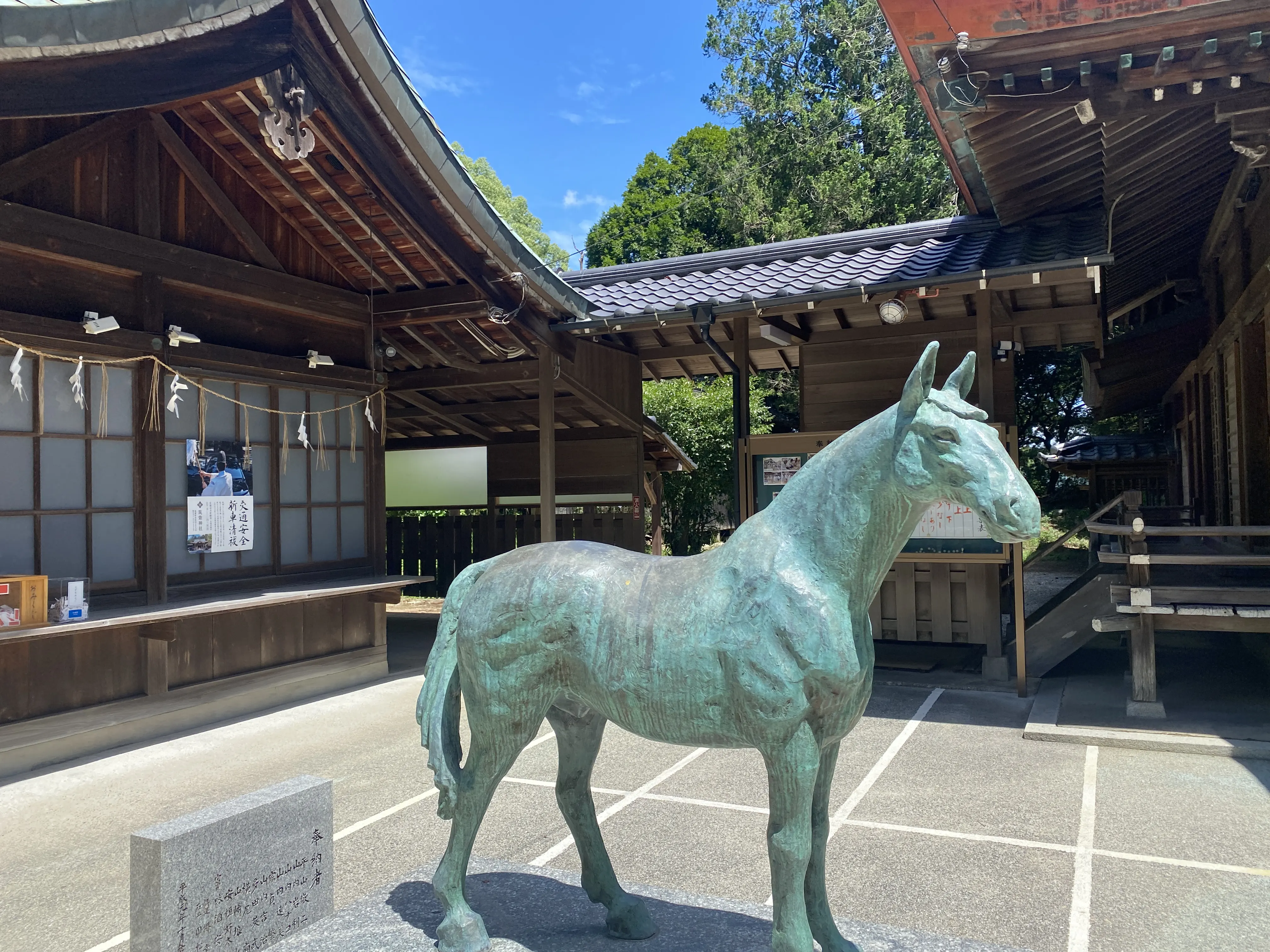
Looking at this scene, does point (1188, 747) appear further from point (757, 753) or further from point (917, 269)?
point (917, 269)

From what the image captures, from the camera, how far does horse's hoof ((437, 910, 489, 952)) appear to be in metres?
2.77

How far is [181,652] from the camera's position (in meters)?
6.73

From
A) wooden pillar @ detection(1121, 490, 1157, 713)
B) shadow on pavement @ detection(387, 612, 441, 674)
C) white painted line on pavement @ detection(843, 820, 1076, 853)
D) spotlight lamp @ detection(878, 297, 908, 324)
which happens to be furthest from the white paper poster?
shadow on pavement @ detection(387, 612, 441, 674)

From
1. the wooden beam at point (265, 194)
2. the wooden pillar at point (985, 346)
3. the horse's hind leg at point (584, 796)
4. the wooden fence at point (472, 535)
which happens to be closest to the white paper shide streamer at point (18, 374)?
the wooden beam at point (265, 194)

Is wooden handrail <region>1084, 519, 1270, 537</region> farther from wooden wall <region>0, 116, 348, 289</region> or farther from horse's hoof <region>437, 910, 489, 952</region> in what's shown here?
wooden wall <region>0, 116, 348, 289</region>

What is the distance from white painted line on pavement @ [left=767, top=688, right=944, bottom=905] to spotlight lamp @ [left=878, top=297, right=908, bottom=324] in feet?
10.7

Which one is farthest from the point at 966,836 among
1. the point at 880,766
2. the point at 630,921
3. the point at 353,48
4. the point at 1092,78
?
the point at 353,48

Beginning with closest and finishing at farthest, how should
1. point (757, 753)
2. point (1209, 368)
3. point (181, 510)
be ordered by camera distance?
point (757, 753) → point (181, 510) → point (1209, 368)

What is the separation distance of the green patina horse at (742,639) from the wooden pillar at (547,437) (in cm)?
554

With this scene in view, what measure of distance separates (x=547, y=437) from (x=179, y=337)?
3.42 meters

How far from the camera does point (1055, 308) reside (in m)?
8.40

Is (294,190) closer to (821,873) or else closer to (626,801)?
(626,801)

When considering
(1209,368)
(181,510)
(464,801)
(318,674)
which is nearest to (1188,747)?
(464,801)

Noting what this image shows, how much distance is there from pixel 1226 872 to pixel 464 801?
11.4 ft
